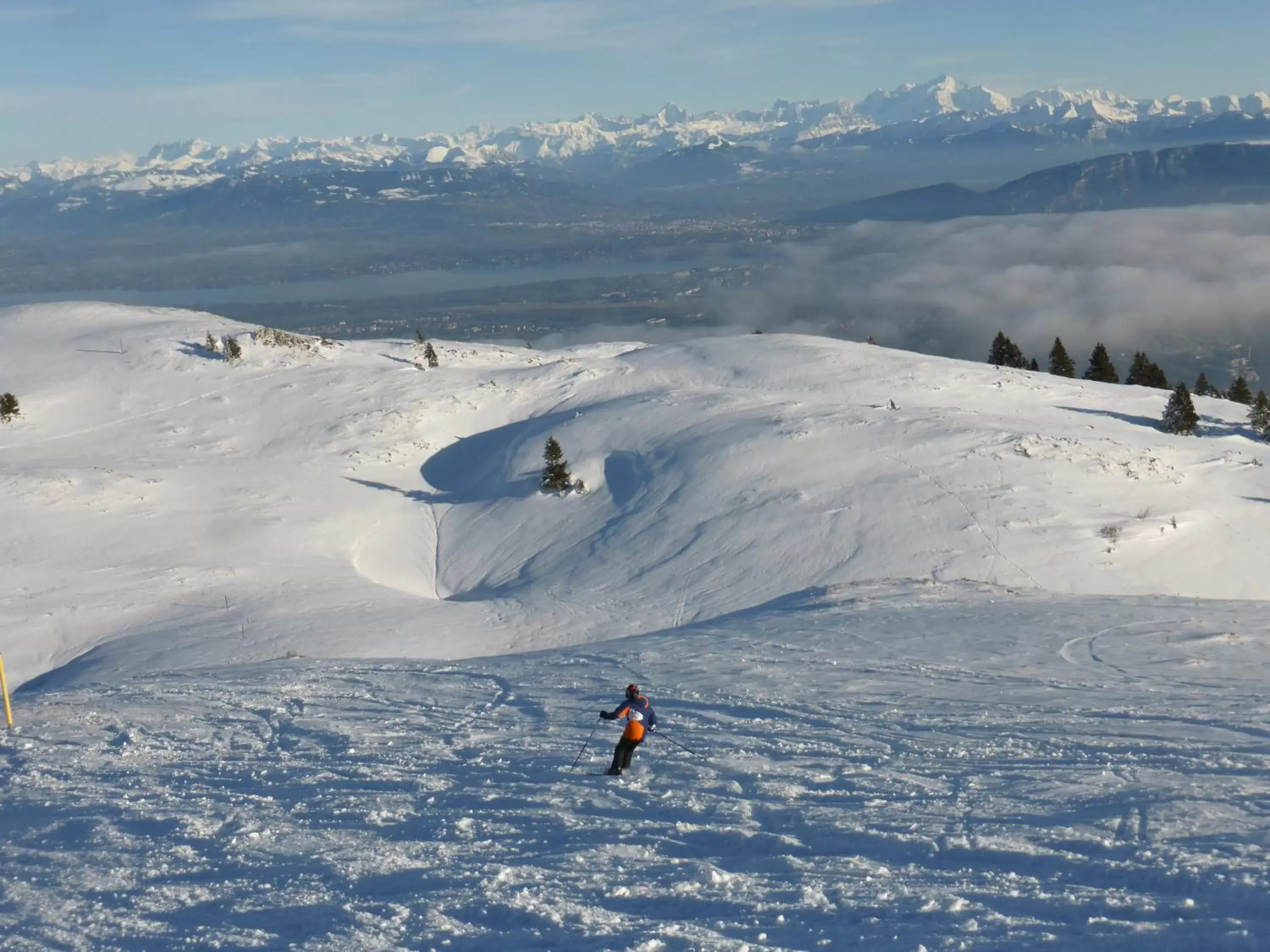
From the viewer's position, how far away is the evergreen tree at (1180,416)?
4028 centimetres

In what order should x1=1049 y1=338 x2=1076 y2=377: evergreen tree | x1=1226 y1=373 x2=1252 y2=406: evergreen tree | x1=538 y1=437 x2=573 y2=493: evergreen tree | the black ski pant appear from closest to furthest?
the black ski pant, x1=538 y1=437 x2=573 y2=493: evergreen tree, x1=1226 y1=373 x2=1252 y2=406: evergreen tree, x1=1049 y1=338 x2=1076 y2=377: evergreen tree

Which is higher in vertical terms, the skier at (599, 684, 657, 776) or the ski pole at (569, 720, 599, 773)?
the skier at (599, 684, 657, 776)

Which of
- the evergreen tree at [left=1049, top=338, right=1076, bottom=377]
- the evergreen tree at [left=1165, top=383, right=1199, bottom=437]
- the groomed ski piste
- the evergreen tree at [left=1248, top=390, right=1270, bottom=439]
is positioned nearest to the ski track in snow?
the groomed ski piste

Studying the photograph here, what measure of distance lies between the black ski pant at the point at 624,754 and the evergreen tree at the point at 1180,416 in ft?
117

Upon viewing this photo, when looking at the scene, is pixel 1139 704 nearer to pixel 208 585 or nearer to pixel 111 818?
pixel 111 818

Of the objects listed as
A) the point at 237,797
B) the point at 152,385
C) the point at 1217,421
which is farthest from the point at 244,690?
the point at 1217,421

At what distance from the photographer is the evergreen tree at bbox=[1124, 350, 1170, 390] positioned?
73312mm

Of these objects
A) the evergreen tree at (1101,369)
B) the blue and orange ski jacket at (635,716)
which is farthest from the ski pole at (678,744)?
the evergreen tree at (1101,369)

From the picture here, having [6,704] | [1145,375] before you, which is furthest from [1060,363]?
[6,704]

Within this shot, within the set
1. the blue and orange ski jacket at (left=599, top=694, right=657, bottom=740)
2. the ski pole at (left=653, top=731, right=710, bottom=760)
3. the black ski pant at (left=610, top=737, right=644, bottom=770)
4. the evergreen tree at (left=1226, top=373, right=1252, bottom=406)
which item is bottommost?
the evergreen tree at (left=1226, top=373, right=1252, bottom=406)

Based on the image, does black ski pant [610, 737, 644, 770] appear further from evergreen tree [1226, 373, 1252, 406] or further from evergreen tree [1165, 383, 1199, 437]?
evergreen tree [1226, 373, 1252, 406]

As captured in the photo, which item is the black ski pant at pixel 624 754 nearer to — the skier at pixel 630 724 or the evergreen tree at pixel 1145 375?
the skier at pixel 630 724

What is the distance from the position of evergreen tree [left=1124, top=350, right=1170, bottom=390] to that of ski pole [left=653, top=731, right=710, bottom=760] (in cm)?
6788

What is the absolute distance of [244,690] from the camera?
17906mm
